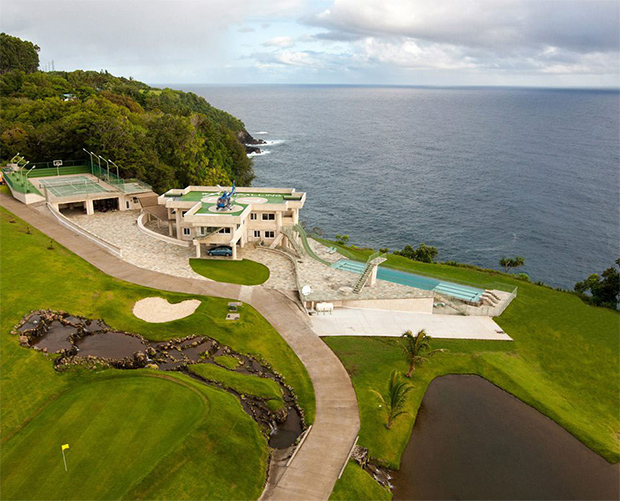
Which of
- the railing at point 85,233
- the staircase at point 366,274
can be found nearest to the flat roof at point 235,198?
the railing at point 85,233

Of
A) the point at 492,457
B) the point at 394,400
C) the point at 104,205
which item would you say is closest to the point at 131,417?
the point at 394,400

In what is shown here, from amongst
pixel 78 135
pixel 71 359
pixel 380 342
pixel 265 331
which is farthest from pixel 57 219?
pixel 380 342

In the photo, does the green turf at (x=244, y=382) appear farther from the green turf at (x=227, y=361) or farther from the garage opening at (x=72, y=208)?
the garage opening at (x=72, y=208)

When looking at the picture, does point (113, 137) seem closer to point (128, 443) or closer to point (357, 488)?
point (128, 443)

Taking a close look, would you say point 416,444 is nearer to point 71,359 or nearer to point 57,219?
point 71,359

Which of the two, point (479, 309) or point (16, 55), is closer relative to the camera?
point (479, 309)

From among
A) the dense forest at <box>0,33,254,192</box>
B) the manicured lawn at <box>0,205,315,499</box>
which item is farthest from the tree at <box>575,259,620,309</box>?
the dense forest at <box>0,33,254,192</box>

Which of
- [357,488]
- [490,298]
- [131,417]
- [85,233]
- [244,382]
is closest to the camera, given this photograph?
[357,488]
